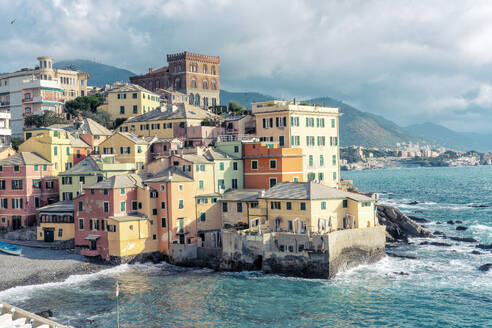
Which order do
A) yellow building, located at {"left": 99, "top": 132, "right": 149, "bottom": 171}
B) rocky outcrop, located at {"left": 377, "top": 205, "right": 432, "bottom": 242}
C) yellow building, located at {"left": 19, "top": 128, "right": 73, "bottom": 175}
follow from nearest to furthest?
yellow building, located at {"left": 99, "top": 132, "right": 149, "bottom": 171} < yellow building, located at {"left": 19, "top": 128, "right": 73, "bottom": 175} < rocky outcrop, located at {"left": 377, "top": 205, "right": 432, "bottom": 242}

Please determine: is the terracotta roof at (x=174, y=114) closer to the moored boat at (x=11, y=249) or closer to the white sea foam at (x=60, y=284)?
the moored boat at (x=11, y=249)

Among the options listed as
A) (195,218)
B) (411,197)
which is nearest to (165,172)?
(195,218)

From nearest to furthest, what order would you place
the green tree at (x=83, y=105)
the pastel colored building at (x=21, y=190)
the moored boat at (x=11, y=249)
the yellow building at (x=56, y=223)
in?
the moored boat at (x=11, y=249) → the yellow building at (x=56, y=223) → the pastel colored building at (x=21, y=190) → the green tree at (x=83, y=105)

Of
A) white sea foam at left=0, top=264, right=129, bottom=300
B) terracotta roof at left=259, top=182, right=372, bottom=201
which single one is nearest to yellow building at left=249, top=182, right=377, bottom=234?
terracotta roof at left=259, top=182, right=372, bottom=201

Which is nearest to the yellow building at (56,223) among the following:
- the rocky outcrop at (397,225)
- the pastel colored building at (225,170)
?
the pastel colored building at (225,170)

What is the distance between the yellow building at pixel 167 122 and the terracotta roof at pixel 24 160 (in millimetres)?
22354

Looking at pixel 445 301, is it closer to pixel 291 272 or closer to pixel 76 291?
pixel 291 272

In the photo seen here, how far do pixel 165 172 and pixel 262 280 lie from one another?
2195cm

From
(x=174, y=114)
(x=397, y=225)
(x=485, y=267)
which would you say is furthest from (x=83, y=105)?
(x=485, y=267)

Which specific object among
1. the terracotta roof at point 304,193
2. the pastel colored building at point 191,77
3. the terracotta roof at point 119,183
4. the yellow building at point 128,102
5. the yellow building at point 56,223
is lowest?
the yellow building at point 56,223

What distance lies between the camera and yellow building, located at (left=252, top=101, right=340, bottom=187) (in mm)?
79250

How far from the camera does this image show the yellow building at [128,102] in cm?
11150

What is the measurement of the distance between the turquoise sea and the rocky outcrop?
14.4 metres

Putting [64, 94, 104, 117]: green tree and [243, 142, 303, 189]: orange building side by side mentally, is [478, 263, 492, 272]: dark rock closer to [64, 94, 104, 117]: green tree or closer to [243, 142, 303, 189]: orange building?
[243, 142, 303, 189]: orange building
